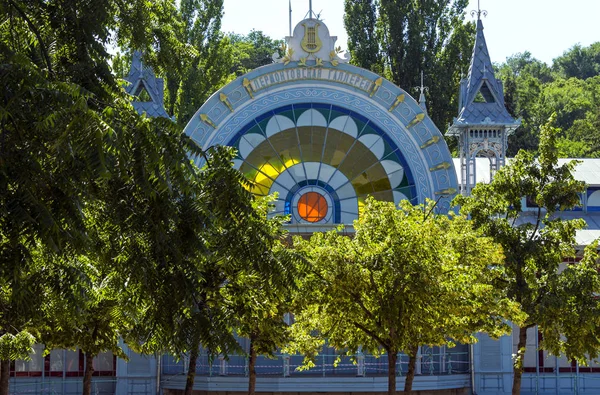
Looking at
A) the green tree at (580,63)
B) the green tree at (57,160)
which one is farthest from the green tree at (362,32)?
the green tree at (580,63)

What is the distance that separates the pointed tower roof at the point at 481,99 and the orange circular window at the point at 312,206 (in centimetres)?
562

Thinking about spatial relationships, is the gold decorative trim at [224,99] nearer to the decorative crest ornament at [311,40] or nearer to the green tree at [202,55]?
the decorative crest ornament at [311,40]

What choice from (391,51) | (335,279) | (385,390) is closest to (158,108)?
(385,390)

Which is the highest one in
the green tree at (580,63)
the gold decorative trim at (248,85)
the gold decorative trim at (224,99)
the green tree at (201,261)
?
the green tree at (580,63)

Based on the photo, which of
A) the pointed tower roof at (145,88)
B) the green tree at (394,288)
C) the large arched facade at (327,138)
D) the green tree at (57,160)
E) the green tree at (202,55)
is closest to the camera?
the green tree at (57,160)

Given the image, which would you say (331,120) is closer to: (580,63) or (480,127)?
(480,127)

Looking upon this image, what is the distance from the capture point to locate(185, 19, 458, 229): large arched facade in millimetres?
39875

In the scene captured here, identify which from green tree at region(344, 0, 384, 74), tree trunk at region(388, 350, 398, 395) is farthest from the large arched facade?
green tree at region(344, 0, 384, 74)

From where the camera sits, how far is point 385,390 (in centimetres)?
3806

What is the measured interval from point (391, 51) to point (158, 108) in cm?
2438

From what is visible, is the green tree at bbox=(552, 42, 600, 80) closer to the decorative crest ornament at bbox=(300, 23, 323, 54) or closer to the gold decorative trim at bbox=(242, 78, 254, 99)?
the decorative crest ornament at bbox=(300, 23, 323, 54)

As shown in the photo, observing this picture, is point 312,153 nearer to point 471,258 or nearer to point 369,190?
point 369,190

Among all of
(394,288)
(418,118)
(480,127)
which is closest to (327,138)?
(418,118)

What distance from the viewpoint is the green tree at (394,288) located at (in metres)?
27.9
